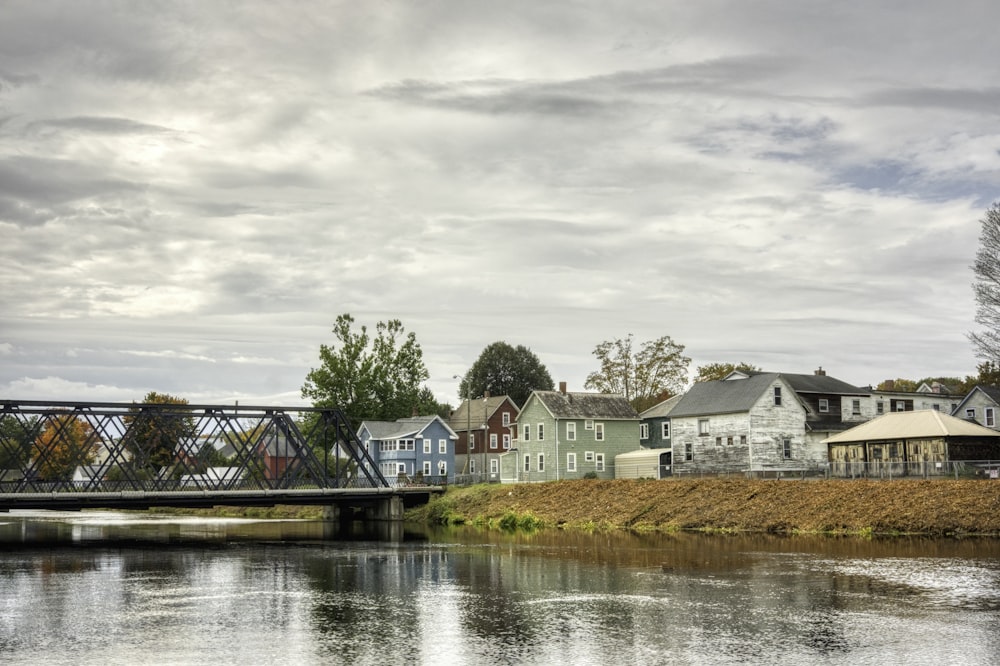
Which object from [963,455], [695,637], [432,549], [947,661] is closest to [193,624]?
[695,637]

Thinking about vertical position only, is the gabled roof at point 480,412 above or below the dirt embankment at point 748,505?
above

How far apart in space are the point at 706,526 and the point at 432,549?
1865 centimetres

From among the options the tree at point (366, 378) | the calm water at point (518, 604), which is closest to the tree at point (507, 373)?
the tree at point (366, 378)

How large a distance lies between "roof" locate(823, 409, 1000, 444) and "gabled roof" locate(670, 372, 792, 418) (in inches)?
300

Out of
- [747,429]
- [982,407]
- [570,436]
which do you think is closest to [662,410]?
[570,436]

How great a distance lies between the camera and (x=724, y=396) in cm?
8162

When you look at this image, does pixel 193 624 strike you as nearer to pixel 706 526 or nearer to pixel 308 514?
pixel 706 526

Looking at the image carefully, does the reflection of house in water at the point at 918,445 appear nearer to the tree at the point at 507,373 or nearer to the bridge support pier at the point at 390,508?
the bridge support pier at the point at 390,508

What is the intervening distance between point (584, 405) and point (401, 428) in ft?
77.0

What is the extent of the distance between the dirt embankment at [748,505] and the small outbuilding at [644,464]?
12.7 metres

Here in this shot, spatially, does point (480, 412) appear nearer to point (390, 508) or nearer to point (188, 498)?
point (390, 508)

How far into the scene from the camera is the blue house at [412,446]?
10425 centimetres

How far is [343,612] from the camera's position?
28.9 m

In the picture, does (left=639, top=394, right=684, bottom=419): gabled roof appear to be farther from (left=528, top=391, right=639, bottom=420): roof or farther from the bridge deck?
the bridge deck
